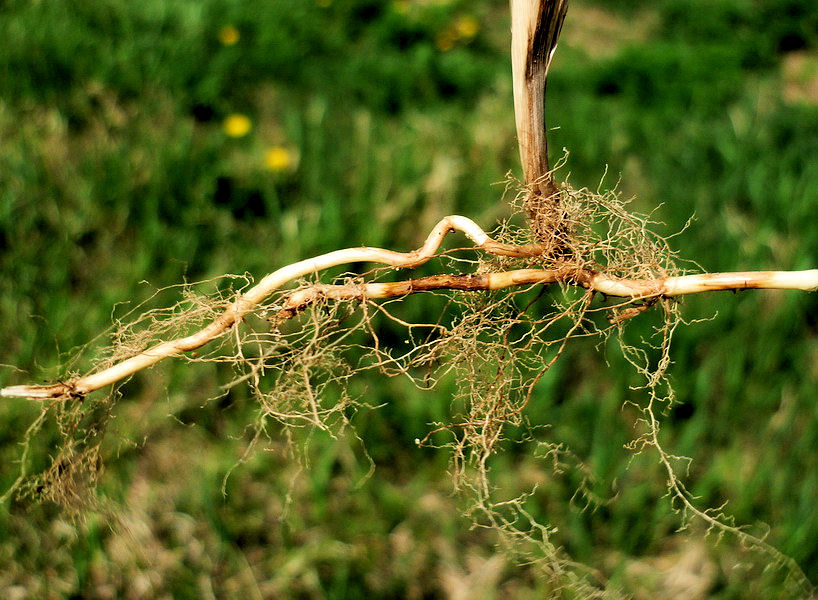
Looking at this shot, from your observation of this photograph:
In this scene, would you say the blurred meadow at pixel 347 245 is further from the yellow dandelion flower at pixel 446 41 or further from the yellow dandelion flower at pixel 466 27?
the yellow dandelion flower at pixel 466 27

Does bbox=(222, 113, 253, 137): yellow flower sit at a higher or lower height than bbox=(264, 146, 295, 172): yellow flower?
higher

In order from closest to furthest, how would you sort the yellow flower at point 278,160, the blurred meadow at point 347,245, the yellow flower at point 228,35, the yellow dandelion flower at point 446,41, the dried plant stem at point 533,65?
1. the dried plant stem at point 533,65
2. the blurred meadow at point 347,245
3. the yellow flower at point 278,160
4. the yellow flower at point 228,35
5. the yellow dandelion flower at point 446,41

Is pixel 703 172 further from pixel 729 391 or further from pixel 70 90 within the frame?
pixel 70 90

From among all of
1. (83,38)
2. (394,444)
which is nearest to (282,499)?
(394,444)

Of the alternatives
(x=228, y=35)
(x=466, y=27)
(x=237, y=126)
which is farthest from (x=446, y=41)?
(x=237, y=126)

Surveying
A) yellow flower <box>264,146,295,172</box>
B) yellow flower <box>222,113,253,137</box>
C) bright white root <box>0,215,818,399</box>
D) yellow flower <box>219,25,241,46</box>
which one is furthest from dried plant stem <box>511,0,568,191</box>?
yellow flower <box>219,25,241,46</box>

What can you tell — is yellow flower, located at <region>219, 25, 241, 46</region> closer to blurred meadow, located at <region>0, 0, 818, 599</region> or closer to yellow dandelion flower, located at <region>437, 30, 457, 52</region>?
blurred meadow, located at <region>0, 0, 818, 599</region>

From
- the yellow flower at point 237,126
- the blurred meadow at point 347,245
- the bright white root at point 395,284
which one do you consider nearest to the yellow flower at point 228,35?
the blurred meadow at point 347,245
